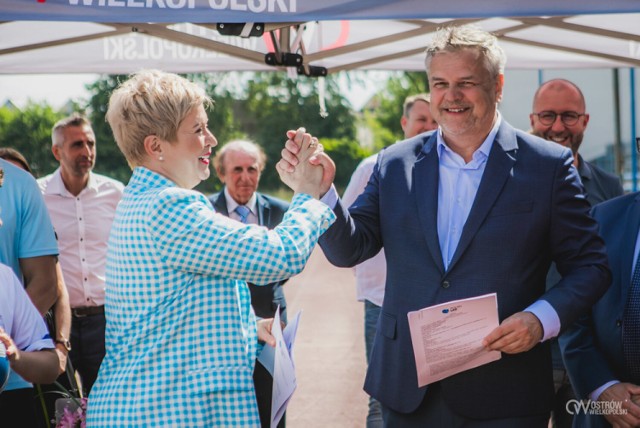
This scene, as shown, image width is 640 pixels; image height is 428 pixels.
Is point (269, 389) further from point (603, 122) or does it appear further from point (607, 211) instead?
point (603, 122)

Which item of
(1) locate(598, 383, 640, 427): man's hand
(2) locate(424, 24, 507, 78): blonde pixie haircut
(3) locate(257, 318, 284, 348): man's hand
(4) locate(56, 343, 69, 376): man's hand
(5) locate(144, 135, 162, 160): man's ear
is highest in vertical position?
(2) locate(424, 24, 507, 78): blonde pixie haircut

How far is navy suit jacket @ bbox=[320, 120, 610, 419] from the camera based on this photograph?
273 cm

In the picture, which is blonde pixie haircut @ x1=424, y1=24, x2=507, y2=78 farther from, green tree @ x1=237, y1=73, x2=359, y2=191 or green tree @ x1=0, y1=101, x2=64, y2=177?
green tree @ x1=237, y1=73, x2=359, y2=191

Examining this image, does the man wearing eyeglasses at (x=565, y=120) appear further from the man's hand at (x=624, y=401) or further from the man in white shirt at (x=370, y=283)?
the man's hand at (x=624, y=401)

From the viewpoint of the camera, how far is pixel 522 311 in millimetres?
2688

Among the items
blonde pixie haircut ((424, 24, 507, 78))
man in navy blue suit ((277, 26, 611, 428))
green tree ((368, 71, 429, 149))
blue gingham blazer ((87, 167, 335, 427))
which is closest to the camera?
blue gingham blazer ((87, 167, 335, 427))

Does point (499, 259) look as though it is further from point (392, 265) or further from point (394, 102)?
point (394, 102)

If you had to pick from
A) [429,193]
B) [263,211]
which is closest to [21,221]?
[429,193]

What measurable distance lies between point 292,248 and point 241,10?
3.44ft

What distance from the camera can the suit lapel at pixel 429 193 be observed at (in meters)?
2.79

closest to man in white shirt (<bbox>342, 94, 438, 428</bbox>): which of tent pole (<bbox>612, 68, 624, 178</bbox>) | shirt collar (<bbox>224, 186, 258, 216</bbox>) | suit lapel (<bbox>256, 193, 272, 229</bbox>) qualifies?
suit lapel (<bbox>256, 193, 272, 229</bbox>)

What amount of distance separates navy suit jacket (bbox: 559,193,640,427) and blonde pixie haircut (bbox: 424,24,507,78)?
73 cm

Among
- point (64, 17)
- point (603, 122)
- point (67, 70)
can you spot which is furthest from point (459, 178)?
point (603, 122)

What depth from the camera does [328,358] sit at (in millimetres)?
8789
